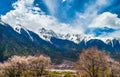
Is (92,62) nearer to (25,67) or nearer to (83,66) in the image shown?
(83,66)

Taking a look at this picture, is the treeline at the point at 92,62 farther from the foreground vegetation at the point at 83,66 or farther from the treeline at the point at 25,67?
the treeline at the point at 25,67

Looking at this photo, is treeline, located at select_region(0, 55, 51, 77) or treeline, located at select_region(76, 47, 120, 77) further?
treeline, located at select_region(0, 55, 51, 77)

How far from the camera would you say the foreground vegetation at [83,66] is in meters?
110

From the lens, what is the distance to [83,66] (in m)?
112

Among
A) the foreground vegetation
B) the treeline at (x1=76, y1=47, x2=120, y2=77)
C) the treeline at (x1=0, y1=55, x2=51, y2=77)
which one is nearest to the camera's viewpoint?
the treeline at (x1=76, y1=47, x2=120, y2=77)

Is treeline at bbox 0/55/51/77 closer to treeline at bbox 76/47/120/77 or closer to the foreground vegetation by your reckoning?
the foreground vegetation

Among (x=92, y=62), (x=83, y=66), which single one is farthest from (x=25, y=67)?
(x=92, y=62)

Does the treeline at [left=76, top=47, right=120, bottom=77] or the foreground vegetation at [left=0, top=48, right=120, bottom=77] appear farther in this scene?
the foreground vegetation at [left=0, top=48, right=120, bottom=77]

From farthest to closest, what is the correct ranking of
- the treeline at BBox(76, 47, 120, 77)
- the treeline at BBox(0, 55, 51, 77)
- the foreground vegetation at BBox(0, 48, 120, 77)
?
the treeline at BBox(0, 55, 51, 77) < the foreground vegetation at BBox(0, 48, 120, 77) < the treeline at BBox(76, 47, 120, 77)

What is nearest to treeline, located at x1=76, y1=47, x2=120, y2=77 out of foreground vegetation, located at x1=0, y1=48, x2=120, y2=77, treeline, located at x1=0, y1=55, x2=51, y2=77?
foreground vegetation, located at x1=0, y1=48, x2=120, y2=77

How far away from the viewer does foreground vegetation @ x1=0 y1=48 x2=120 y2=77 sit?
110 metres

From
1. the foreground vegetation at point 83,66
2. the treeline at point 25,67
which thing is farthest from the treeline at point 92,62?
the treeline at point 25,67

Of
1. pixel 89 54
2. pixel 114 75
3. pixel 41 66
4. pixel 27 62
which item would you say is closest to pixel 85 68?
pixel 89 54

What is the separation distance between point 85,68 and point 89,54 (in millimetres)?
5756
